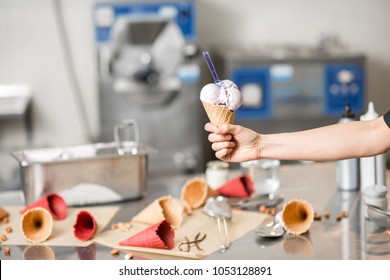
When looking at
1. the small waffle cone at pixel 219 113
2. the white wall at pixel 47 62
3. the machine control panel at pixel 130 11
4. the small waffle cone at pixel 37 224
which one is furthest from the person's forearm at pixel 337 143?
the white wall at pixel 47 62

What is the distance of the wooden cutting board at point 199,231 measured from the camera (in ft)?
6.75

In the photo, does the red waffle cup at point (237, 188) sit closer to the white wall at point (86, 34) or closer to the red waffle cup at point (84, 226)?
the red waffle cup at point (84, 226)

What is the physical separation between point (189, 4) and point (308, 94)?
114 centimetres

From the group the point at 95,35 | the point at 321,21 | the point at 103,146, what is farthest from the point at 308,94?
the point at 103,146

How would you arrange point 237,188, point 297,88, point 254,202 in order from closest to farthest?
point 254,202 → point 237,188 → point 297,88

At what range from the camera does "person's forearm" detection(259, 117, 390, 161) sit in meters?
2.13

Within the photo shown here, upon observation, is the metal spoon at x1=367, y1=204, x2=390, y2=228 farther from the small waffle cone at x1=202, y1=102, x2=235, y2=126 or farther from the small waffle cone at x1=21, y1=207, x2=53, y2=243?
the small waffle cone at x1=21, y1=207, x2=53, y2=243

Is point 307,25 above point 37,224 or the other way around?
above

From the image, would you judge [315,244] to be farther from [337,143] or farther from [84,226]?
[84,226]

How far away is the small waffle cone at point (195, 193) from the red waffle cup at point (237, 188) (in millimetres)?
66

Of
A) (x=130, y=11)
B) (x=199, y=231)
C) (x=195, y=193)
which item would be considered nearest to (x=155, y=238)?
(x=199, y=231)

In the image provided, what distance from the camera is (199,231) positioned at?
2256mm

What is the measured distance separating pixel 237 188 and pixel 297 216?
41 cm
